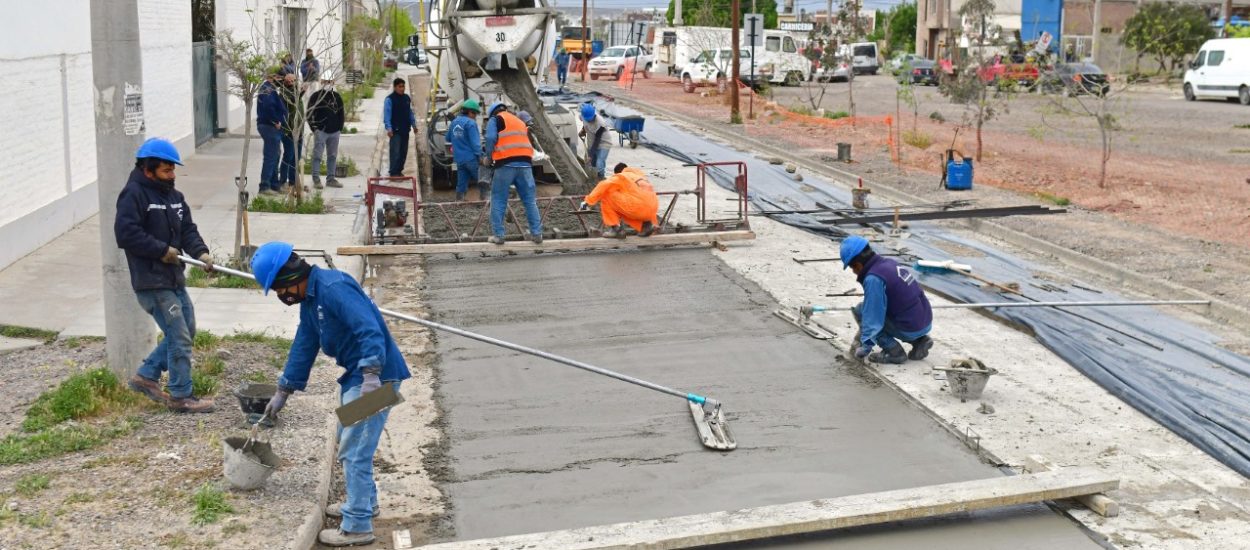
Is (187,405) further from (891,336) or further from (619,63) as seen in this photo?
(619,63)

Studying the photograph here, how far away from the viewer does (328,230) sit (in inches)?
598

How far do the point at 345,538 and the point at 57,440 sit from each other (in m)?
2.07

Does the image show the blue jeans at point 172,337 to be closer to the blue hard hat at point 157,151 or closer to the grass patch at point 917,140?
the blue hard hat at point 157,151

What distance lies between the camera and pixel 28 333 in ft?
32.5

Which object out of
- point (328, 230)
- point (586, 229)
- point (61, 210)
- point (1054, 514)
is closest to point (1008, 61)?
point (586, 229)

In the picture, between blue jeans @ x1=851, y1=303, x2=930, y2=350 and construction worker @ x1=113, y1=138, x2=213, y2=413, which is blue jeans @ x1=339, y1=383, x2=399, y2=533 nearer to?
construction worker @ x1=113, y1=138, x2=213, y2=413

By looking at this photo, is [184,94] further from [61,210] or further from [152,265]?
[152,265]

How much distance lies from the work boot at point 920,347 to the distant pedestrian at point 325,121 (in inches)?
372

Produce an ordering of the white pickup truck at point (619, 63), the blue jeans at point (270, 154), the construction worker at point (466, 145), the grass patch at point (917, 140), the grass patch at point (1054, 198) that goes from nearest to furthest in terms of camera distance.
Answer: the construction worker at point (466, 145) → the blue jeans at point (270, 154) → the grass patch at point (1054, 198) → the grass patch at point (917, 140) → the white pickup truck at point (619, 63)

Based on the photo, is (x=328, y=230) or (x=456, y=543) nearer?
(x=456, y=543)

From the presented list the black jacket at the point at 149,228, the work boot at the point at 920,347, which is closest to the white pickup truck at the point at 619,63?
the work boot at the point at 920,347

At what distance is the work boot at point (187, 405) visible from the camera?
26.5 ft

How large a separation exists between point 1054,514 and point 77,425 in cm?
567

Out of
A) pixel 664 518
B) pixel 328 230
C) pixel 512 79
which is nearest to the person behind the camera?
pixel 664 518
